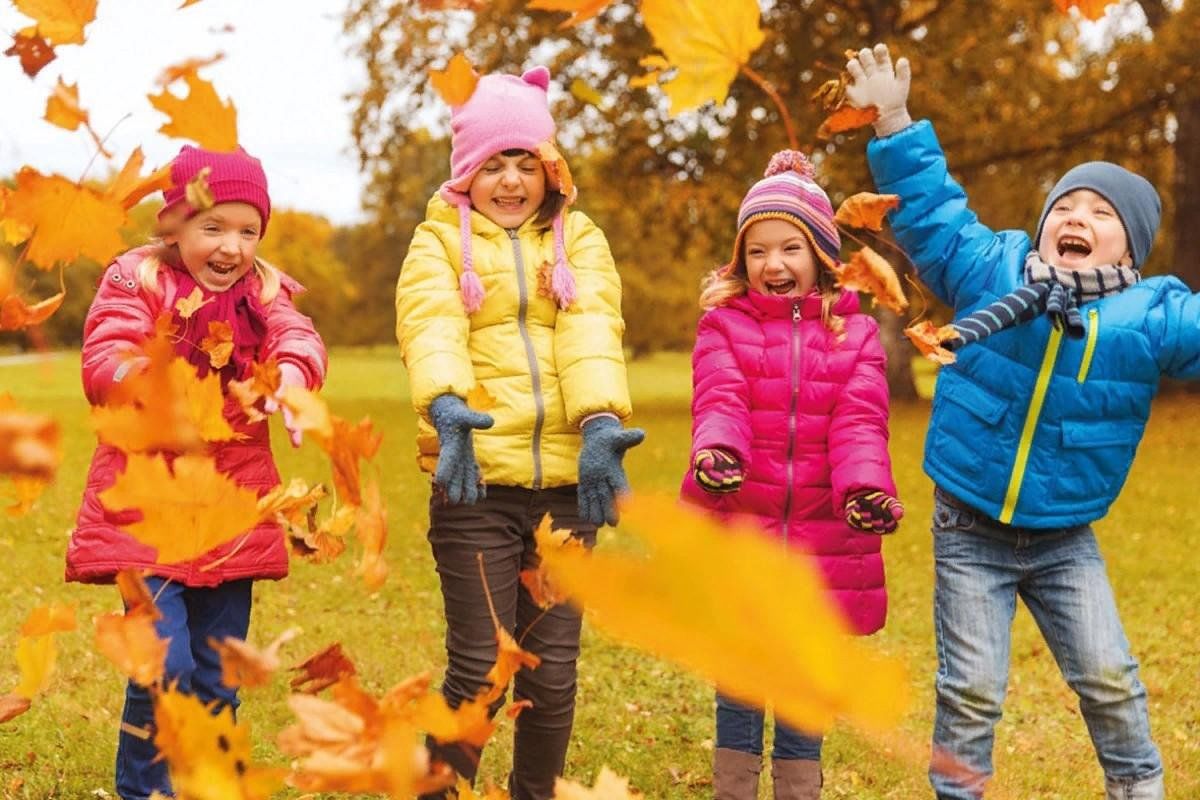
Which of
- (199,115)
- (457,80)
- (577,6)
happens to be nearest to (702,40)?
(577,6)

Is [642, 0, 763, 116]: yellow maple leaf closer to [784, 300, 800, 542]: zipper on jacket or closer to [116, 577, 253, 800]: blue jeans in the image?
[784, 300, 800, 542]: zipper on jacket

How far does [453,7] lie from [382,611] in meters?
4.62

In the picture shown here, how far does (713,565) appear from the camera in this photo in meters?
0.74

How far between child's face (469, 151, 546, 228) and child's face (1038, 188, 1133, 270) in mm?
1151

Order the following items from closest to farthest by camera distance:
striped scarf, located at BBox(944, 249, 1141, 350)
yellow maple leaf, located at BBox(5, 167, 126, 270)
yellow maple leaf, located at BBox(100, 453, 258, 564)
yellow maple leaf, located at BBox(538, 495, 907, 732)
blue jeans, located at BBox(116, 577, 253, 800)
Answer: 1. yellow maple leaf, located at BBox(538, 495, 907, 732)
2. yellow maple leaf, located at BBox(100, 453, 258, 564)
3. yellow maple leaf, located at BBox(5, 167, 126, 270)
4. striped scarf, located at BBox(944, 249, 1141, 350)
5. blue jeans, located at BBox(116, 577, 253, 800)

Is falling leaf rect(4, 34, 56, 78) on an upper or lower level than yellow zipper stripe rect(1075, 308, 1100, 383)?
upper

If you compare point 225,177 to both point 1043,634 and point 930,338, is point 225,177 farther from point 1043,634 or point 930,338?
point 1043,634

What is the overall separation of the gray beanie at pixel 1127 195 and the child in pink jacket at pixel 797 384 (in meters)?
0.52

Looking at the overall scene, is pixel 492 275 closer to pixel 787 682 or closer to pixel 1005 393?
pixel 1005 393

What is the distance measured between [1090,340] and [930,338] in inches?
24.0

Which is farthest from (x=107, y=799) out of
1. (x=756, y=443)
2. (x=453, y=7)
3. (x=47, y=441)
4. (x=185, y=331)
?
(x=453, y=7)

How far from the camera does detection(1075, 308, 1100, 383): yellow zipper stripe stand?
8.75ft

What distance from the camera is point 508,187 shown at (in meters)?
2.78

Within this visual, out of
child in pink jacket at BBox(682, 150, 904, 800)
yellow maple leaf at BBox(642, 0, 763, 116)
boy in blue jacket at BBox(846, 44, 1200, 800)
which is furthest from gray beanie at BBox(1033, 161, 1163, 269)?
yellow maple leaf at BBox(642, 0, 763, 116)
